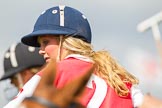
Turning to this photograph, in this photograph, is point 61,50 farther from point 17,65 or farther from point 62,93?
point 17,65

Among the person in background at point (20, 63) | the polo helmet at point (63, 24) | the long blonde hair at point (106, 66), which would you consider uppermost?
the polo helmet at point (63, 24)

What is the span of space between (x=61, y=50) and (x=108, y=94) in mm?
666

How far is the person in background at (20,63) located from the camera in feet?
26.4

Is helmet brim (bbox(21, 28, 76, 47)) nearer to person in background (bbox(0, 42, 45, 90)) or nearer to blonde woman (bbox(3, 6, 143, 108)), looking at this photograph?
blonde woman (bbox(3, 6, 143, 108))

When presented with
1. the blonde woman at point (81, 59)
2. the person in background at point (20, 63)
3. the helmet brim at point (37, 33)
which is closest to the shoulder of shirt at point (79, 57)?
the blonde woman at point (81, 59)

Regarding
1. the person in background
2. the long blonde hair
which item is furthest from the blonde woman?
the person in background

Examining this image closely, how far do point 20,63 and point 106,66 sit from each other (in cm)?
433

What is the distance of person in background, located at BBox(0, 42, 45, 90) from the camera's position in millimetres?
8047

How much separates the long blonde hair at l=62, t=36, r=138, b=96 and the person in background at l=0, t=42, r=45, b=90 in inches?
107

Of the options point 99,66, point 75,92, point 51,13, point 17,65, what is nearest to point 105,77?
point 99,66

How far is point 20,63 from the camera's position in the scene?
8.85 meters

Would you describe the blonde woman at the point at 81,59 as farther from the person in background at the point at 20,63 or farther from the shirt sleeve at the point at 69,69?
the person in background at the point at 20,63

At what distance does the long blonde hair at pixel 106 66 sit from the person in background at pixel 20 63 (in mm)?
2727

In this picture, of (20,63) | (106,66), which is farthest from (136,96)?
(20,63)
